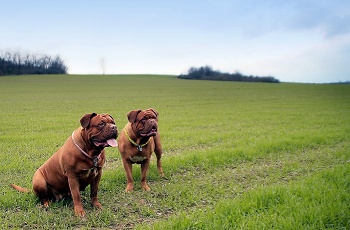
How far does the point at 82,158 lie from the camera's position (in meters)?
4.40

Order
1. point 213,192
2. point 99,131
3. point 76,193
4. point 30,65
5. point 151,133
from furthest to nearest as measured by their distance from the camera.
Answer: point 30,65 → point 213,192 → point 151,133 → point 76,193 → point 99,131

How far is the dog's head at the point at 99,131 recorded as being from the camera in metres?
4.34

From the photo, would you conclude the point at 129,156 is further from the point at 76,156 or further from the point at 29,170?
the point at 29,170

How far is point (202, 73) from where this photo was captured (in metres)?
97.9

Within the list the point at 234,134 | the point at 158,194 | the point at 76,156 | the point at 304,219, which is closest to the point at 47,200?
the point at 76,156

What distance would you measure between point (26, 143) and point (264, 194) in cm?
913

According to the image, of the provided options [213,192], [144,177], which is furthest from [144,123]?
[213,192]

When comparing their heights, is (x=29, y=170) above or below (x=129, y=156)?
below

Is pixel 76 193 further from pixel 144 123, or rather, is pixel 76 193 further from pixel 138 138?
pixel 144 123

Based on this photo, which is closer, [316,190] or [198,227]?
[198,227]

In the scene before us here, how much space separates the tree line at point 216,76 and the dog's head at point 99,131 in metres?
87.4

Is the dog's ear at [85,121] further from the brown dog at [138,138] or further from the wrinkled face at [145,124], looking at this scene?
the wrinkled face at [145,124]

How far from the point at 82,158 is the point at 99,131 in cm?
55

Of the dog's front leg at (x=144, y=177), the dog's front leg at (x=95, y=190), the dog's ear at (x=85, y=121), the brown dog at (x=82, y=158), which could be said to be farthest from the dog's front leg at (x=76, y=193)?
the dog's front leg at (x=144, y=177)
